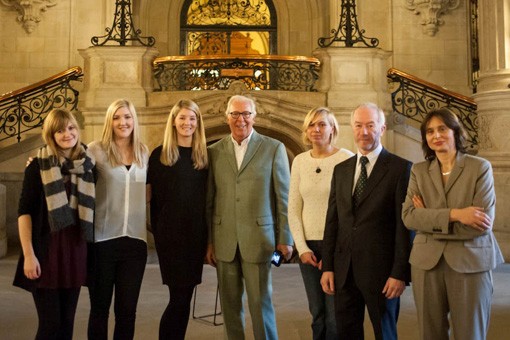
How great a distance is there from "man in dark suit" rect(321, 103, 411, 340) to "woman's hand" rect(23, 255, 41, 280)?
1.67 meters

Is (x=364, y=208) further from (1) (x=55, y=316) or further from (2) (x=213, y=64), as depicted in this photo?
(2) (x=213, y=64)

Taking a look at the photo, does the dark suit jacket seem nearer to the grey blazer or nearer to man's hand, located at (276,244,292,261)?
the grey blazer

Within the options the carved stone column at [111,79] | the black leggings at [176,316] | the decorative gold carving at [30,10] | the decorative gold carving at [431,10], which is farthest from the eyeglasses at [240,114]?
the decorative gold carving at [30,10]

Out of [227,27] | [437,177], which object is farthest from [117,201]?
[227,27]

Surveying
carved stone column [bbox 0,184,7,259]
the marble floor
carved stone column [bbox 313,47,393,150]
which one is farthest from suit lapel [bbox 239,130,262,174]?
carved stone column [bbox 0,184,7,259]

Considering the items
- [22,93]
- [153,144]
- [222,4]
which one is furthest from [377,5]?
[22,93]

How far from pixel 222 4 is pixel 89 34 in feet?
10.3

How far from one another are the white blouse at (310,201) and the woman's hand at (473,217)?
1064mm

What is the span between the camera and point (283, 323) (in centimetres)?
575

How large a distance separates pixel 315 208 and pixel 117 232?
4.19 feet

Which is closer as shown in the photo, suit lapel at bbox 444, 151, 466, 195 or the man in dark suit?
suit lapel at bbox 444, 151, 466, 195

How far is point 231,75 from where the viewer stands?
1064 cm

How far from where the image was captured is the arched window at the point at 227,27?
1512 centimetres

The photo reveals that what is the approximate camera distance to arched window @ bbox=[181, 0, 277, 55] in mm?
15125
